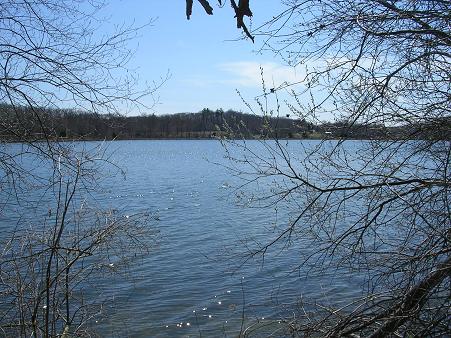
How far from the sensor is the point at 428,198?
419 cm

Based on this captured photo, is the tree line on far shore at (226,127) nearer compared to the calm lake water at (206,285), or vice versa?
the tree line on far shore at (226,127)

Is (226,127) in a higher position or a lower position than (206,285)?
higher

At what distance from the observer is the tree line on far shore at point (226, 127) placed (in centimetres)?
432

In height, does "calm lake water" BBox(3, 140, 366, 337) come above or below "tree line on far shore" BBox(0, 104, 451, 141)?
below

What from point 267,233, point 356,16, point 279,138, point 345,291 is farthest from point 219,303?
point 356,16

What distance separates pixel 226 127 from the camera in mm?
4836

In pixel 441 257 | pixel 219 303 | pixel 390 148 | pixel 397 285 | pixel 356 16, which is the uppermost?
pixel 356 16

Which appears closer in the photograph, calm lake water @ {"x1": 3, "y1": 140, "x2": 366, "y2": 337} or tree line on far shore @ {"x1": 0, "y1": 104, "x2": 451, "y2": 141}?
tree line on far shore @ {"x1": 0, "y1": 104, "x2": 451, "y2": 141}

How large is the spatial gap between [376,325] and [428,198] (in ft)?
3.93

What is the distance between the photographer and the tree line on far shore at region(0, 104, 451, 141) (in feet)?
14.2

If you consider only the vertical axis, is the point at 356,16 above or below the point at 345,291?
above

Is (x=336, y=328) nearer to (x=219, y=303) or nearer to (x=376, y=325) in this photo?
(x=376, y=325)

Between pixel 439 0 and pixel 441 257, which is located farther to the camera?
pixel 441 257

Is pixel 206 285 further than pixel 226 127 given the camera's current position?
Yes
